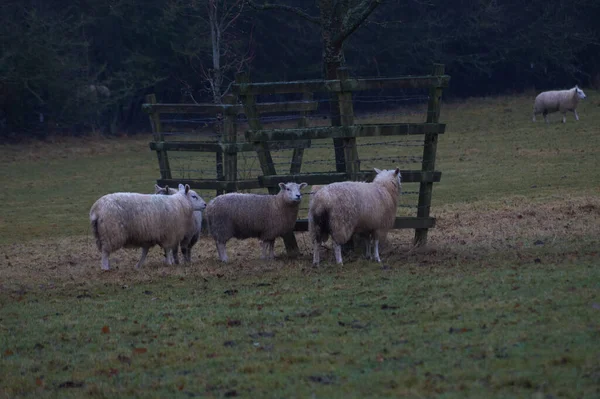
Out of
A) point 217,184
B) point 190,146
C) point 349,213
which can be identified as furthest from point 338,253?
point 190,146

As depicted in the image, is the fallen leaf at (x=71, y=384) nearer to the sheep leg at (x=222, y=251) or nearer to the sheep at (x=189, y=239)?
the sheep leg at (x=222, y=251)

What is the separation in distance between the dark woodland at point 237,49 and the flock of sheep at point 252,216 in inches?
982

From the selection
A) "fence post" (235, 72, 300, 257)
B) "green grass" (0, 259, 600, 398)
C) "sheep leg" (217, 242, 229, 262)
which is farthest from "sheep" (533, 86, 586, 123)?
"green grass" (0, 259, 600, 398)

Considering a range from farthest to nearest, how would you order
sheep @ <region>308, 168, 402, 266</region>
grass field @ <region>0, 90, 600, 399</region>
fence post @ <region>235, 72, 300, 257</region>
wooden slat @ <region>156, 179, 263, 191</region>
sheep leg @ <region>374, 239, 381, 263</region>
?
1. wooden slat @ <region>156, 179, 263, 191</region>
2. fence post @ <region>235, 72, 300, 257</region>
3. sheep leg @ <region>374, 239, 381, 263</region>
4. sheep @ <region>308, 168, 402, 266</region>
5. grass field @ <region>0, 90, 600, 399</region>

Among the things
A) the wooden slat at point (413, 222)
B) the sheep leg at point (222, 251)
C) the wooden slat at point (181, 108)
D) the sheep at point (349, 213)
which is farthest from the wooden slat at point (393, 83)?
the wooden slat at point (181, 108)

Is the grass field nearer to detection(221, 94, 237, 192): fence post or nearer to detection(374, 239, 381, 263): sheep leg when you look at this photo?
detection(374, 239, 381, 263): sheep leg

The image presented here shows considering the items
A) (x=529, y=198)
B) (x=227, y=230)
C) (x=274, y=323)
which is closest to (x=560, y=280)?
(x=274, y=323)

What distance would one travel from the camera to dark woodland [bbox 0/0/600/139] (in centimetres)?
3834

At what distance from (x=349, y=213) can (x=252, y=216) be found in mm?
1935

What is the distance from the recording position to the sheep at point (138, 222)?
1298cm

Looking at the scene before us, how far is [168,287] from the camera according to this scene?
454 inches

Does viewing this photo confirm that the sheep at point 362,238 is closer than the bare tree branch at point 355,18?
Yes

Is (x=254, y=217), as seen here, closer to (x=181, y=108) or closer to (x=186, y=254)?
(x=186, y=254)

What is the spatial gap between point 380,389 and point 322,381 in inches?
22.0
